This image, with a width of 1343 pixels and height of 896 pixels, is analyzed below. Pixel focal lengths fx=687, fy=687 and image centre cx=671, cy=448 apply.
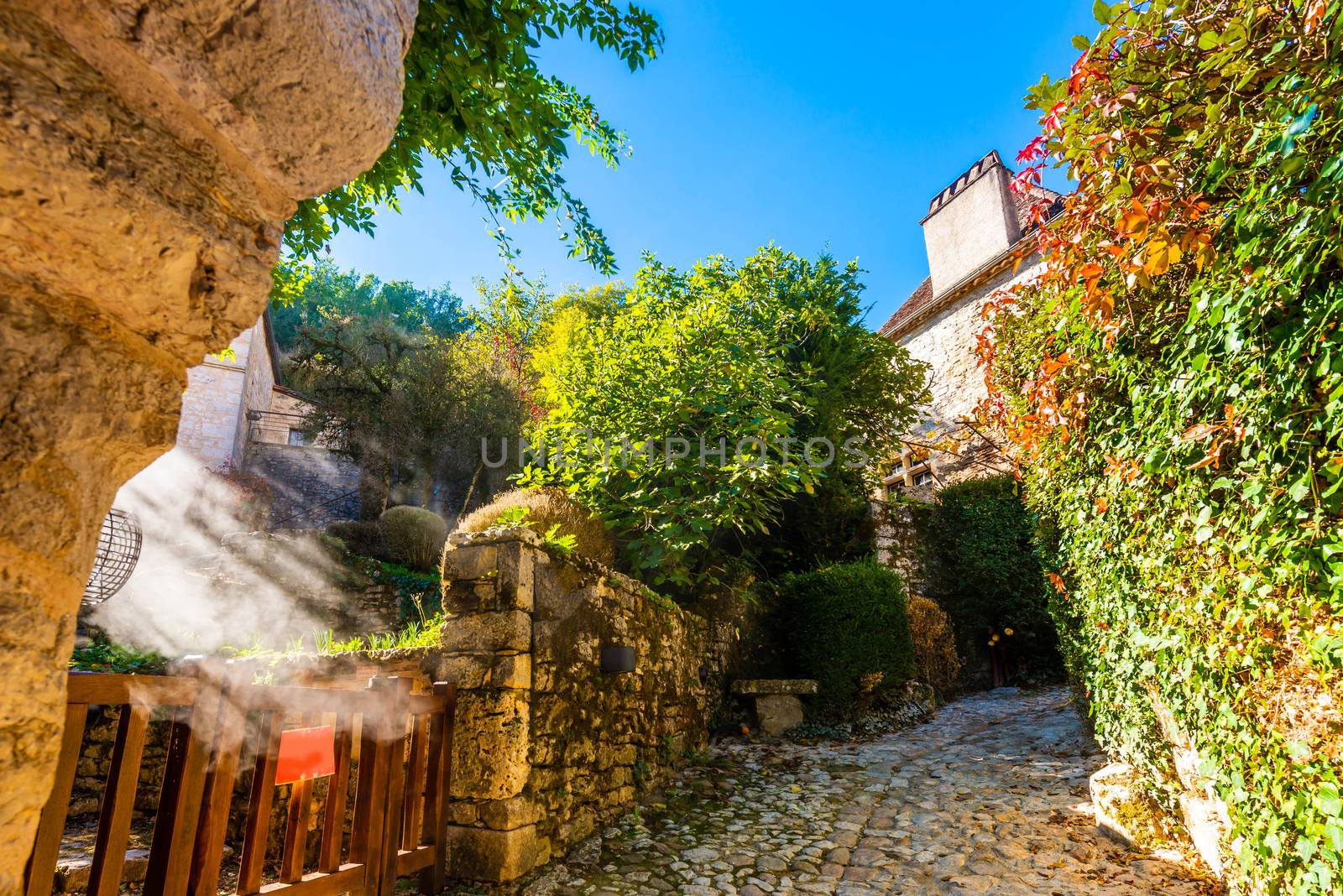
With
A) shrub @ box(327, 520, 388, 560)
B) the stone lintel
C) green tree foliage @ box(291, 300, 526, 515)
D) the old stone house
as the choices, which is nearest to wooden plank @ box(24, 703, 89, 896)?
the stone lintel

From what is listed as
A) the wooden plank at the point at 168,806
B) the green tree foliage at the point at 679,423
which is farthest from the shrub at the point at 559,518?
the wooden plank at the point at 168,806

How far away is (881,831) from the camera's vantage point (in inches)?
193

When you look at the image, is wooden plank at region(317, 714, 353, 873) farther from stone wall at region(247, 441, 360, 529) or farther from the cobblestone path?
stone wall at region(247, 441, 360, 529)

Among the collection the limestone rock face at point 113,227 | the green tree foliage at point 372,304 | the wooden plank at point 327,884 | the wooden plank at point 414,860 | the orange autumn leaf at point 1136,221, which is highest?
the green tree foliage at point 372,304

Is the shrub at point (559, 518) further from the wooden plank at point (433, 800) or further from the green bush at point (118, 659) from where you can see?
the wooden plank at point (433, 800)

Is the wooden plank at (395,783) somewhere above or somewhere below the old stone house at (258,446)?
below

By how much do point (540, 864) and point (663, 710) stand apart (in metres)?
2.32

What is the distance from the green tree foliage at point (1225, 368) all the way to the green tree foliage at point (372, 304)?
25.5m

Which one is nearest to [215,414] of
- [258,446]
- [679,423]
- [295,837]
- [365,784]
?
[258,446]

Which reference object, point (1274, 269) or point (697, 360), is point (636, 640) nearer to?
point (697, 360)

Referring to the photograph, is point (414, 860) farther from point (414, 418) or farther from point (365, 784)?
point (414, 418)

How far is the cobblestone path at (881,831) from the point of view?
389 cm

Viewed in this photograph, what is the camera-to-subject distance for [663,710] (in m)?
6.27

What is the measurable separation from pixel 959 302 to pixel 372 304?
2450cm
